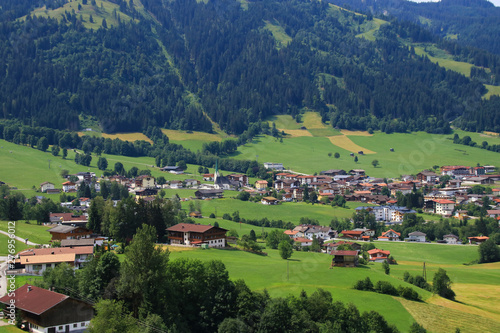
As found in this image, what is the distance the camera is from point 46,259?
4309 cm

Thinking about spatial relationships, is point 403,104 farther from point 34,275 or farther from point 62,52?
point 34,275

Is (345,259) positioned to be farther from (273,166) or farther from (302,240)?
(273,166)

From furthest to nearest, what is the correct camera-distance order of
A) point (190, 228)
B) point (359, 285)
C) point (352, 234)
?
point (352, 234), point (190, 228), point (359, 285)

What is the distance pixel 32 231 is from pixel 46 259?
15922mm

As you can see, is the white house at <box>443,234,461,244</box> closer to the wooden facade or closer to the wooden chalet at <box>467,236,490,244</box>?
the wooden chalet at <box>467,236,490,244</box>

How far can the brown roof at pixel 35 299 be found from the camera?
33.8 metres

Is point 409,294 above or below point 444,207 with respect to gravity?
below

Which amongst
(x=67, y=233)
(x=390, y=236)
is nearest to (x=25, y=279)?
(x=67, y=233)

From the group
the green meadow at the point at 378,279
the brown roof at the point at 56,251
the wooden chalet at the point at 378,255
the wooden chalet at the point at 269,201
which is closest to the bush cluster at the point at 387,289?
the green meadow at the point at 378,279

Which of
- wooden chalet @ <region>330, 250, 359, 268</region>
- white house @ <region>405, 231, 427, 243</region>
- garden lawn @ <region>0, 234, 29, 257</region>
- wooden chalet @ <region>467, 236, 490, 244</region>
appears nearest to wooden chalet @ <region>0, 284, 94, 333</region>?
garden lawn @ <region>0, 234, 29, 257</region>

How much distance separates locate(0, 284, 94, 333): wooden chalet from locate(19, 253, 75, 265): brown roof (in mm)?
6327

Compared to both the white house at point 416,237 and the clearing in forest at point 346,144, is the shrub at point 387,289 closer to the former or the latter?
the white house at point 416,237

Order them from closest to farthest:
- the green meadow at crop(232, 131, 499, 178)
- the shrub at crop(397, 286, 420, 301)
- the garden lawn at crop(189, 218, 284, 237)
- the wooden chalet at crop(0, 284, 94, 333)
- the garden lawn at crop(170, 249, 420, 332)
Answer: the wooden chalet at crop(0, 284, 94, 333)
the garden lawn at crop(170, 249, 420, 332)
the shrub at crop(397, 286, 420, 301)
the garden lawn at crop(189, 218, 284, 237)
the green meadow at crop(232, 131, 499, 178)

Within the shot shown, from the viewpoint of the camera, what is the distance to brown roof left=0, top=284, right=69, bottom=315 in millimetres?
33766
